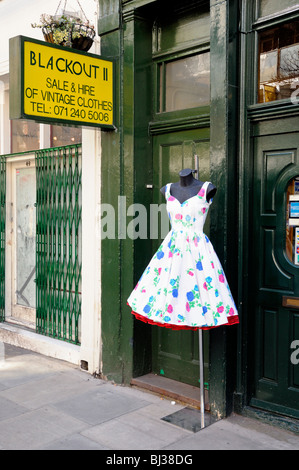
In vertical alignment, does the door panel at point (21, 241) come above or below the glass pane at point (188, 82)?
below

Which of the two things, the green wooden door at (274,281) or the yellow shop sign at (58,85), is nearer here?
the green wooden door at (274,281)

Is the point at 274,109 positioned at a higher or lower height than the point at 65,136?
lower

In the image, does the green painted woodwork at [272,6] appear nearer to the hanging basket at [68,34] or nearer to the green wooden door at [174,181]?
Answer: the green wooden door at [174,181]

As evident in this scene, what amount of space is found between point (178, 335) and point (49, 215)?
2450 mm

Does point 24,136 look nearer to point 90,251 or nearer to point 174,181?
point 90,251

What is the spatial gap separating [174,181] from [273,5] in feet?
6.04

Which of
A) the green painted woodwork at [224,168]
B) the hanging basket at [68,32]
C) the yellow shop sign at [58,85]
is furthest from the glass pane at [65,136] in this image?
the green painted woodwork at [224,168]

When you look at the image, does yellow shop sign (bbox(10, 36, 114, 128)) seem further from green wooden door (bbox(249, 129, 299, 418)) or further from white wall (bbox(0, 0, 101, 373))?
green wooden door (bbox(249, 129, 299, 418))

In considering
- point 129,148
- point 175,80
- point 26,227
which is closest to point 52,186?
point 26,227

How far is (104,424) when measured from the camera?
173 inches

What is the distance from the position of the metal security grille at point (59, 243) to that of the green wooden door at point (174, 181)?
116 cm

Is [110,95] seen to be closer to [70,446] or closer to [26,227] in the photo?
[26,227]

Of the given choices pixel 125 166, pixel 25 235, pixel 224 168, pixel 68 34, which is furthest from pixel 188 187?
pixel 25 235

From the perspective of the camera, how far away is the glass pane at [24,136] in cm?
721
